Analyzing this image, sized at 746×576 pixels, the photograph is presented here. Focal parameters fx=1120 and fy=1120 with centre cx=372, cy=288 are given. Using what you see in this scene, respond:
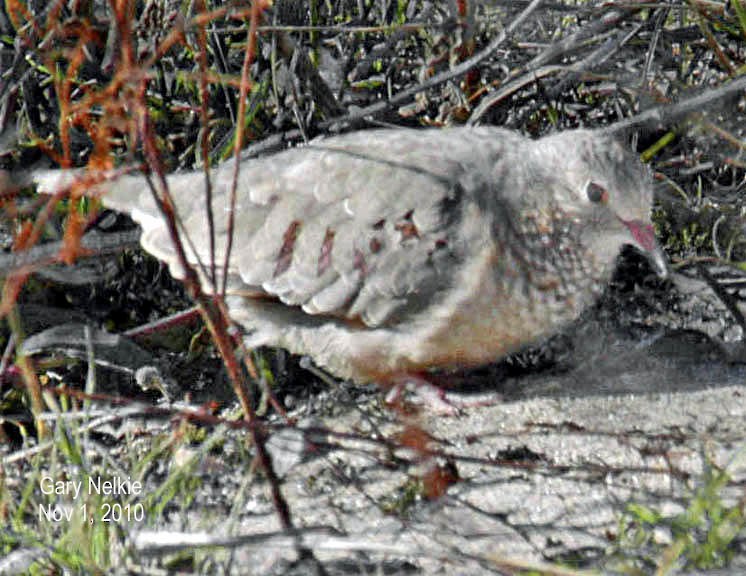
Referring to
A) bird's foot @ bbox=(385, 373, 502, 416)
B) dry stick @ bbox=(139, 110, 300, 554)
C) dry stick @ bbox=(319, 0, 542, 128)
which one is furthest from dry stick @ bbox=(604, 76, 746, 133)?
dry stick @ bbox=(139, 110, 300, 554)

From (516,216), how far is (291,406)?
0.92m

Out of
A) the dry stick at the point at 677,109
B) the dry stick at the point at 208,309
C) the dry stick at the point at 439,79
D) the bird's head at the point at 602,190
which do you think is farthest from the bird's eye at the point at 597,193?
the dry stick at the point at 208,309

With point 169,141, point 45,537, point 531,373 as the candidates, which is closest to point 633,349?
point 531,373

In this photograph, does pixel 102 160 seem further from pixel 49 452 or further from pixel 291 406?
pixel 291 406

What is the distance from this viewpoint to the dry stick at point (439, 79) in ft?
11.2

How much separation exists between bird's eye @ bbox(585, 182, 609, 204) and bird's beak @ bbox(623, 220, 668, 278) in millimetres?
86

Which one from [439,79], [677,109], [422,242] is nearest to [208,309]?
[422,242]

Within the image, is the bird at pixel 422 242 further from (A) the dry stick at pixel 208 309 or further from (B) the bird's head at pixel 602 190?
(A) the dry stick at pixel 208 309

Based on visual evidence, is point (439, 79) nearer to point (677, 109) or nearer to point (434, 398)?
point (677, 109)

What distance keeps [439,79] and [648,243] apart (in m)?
0.93

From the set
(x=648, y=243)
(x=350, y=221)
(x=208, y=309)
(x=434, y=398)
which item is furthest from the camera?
(x=434, y=398)

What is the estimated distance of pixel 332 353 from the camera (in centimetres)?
323

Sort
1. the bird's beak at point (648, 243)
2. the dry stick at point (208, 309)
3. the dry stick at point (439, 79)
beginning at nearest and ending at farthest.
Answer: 1. the dry stick at point (208, 309)
2. the bird's beak at point (648, 243)
3. the dry stick at point (439, 79)

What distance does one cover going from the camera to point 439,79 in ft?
11.7
